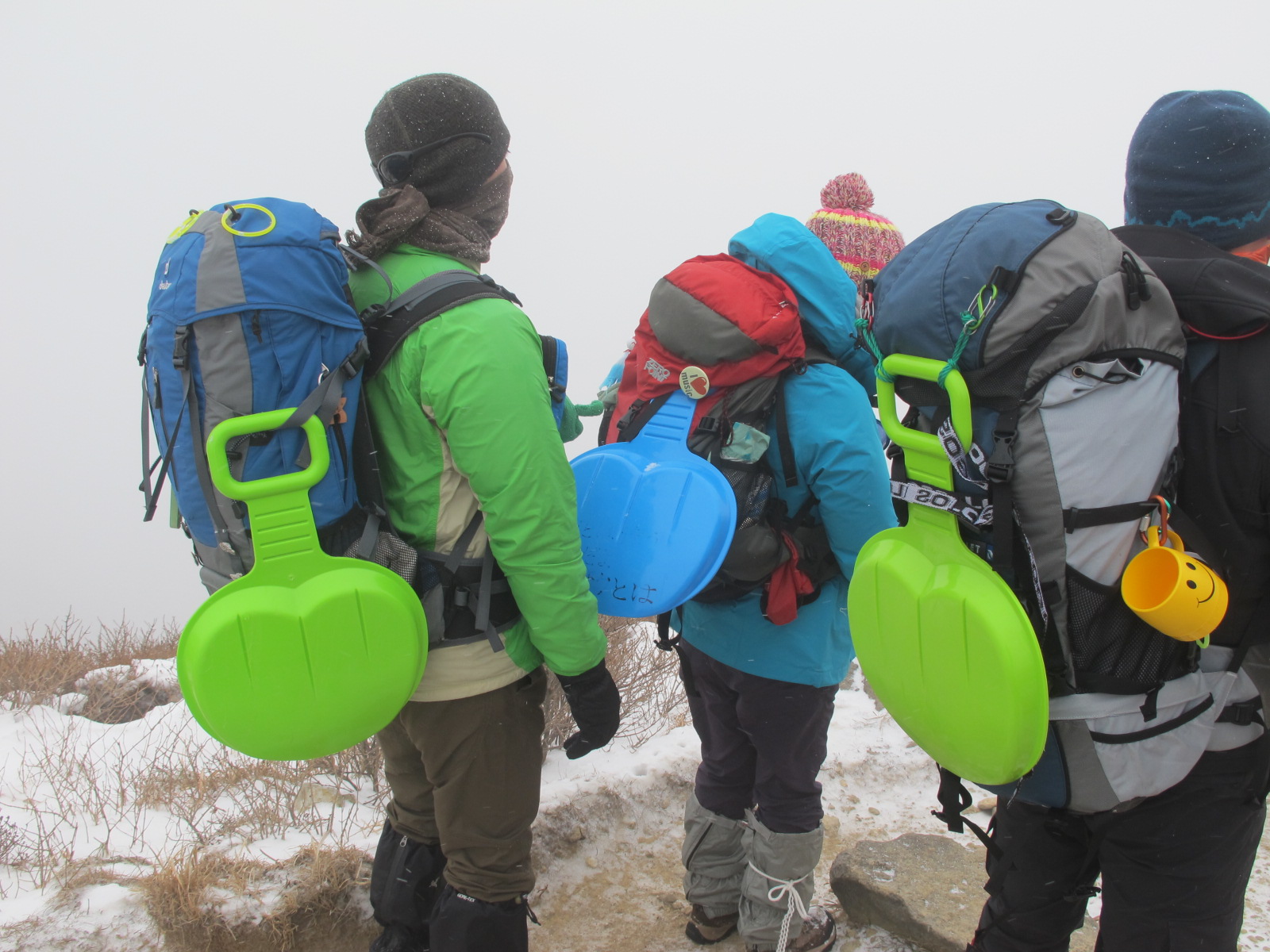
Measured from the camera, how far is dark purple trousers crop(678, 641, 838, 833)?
2244mm

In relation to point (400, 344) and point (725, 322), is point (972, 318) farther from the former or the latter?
point (400, 344)

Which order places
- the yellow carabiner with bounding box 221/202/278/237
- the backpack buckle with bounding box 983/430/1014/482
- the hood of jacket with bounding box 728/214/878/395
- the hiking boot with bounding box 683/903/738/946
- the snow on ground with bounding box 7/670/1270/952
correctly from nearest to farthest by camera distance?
the backpack buckle with bounding box 983/430/1014/482 < the yellow carabiner with bounding box 221/202/278/237 < the hood of jacket with bounding box 728/214/878/395 < the snow on ground with bounding box 7/670/1270/952 < the hiking boot with bounding box 683/903/738/946

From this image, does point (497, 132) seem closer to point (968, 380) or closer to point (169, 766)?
point (968, 380)

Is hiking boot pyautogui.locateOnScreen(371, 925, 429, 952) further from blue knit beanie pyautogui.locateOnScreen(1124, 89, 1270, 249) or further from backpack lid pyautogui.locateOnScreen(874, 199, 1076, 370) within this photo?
blue knit beanie pyautogui.locateOnScreen(1124, 89, 1270, 249)

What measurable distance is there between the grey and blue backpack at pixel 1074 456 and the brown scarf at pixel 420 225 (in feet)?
3.23

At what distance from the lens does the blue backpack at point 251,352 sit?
1577 mm

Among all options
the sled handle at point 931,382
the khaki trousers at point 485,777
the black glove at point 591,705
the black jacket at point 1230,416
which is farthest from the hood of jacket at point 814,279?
the khaki trousers at point 485,777

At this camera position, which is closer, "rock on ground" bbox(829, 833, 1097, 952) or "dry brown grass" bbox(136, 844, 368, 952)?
"dry brown grass" bbox(136, 844, 368, 952)

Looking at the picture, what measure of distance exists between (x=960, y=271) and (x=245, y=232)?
1288 mm

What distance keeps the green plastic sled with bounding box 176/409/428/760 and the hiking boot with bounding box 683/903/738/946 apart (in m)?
1.48

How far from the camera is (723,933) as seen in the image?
265 cm

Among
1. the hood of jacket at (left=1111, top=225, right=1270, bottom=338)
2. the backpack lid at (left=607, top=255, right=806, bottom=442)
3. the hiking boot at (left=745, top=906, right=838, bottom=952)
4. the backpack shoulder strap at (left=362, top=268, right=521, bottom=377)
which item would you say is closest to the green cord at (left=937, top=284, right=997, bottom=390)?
the hood of jacket at (left=1111, top=225, right=1270, bottom=338)

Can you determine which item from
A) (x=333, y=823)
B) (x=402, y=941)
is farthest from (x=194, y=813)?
(x=402, y=941)

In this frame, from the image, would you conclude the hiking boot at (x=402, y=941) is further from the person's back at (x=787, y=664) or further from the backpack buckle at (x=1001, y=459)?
the backpack buckle at (x=1001, y=459)
